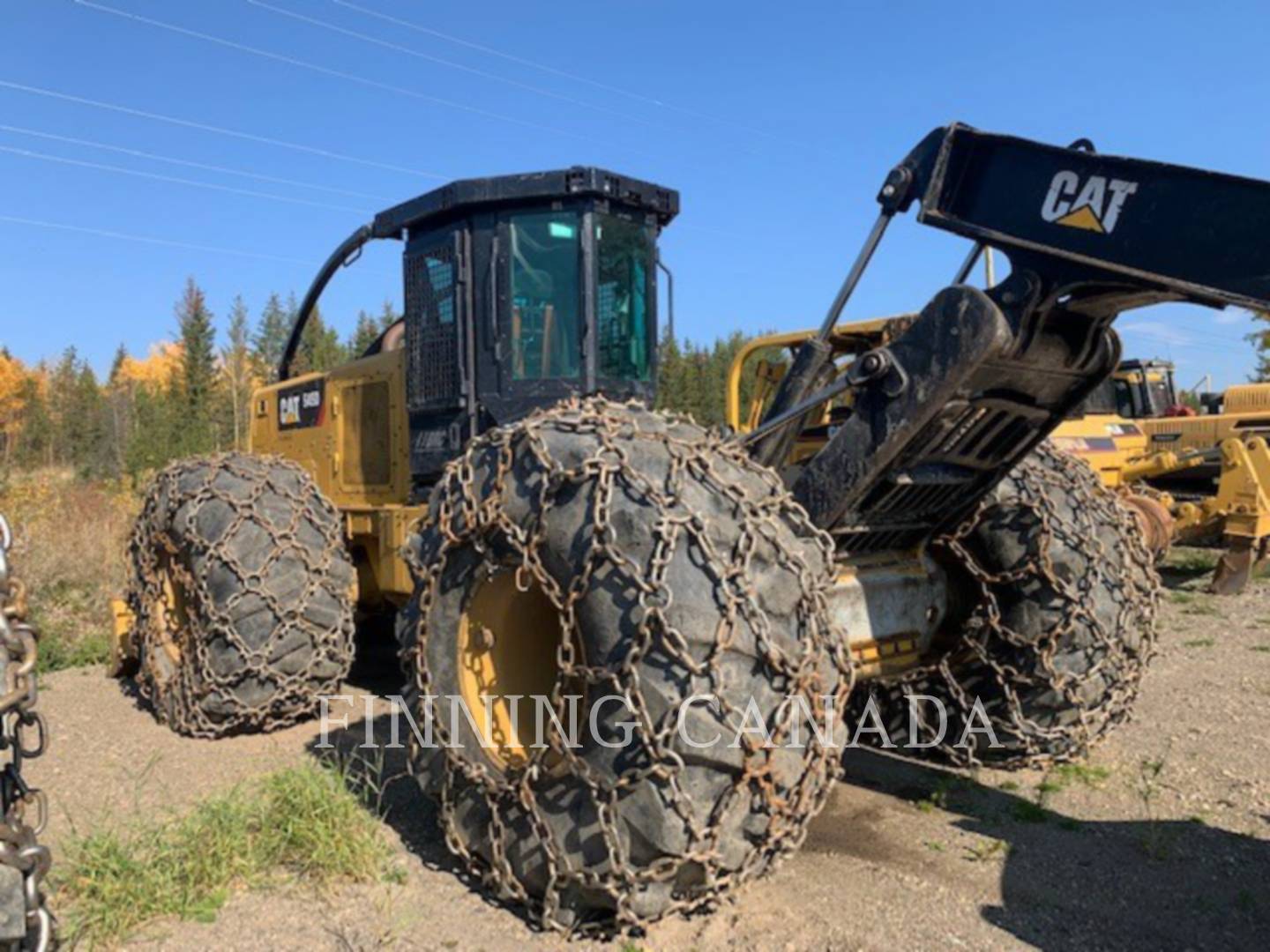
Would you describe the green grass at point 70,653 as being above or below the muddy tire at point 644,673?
below

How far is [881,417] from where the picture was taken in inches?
134

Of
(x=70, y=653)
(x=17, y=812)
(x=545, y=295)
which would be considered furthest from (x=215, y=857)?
(x=70, y=653)

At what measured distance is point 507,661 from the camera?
138 inches

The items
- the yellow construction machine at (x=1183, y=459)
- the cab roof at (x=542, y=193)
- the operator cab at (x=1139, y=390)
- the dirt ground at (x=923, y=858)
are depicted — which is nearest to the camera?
the dirt ground at (x=923, y=858)

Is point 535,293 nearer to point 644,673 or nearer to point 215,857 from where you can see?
point 644,673

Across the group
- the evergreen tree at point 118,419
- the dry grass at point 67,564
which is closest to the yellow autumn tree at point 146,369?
the evergreen tree at point 118,419

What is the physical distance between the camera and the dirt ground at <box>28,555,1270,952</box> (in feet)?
9.71

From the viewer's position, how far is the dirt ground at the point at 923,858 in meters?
2.96

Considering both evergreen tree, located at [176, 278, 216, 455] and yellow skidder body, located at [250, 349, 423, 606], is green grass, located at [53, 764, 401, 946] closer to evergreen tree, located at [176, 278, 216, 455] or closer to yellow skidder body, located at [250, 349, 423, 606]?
yellow skidder body, located at [250, 349, 423, 606]

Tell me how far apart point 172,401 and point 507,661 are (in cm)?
3514

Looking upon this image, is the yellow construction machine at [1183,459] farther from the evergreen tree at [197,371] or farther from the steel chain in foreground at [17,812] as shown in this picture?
the evergreen tree at [197,371]

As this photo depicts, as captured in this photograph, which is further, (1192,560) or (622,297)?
(1192,560)

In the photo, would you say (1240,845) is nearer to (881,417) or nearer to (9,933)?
(881,417)

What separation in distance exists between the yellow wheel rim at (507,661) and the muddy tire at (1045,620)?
156 centimetres
